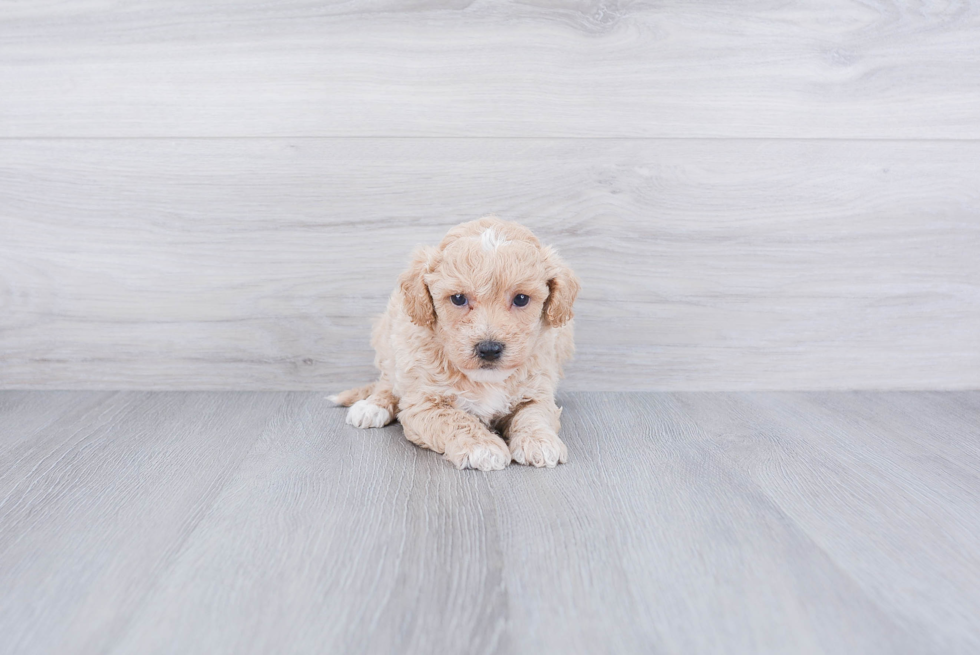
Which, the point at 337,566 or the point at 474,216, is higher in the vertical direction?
the point at 474,216

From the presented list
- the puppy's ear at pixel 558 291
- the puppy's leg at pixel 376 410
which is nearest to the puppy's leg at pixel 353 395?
the puppy's leg at pixel 376 410

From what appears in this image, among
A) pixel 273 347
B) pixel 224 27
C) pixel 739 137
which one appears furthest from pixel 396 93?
pixel 739 137

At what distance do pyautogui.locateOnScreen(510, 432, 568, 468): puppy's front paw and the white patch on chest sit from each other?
11 cm

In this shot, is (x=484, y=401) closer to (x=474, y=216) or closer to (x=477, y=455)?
(x=477, y=455)

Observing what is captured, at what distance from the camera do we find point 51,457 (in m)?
1.36

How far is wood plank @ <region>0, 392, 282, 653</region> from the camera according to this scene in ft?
2.77

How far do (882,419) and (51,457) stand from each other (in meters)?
1.94

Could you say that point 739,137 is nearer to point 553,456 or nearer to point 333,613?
point 553,456

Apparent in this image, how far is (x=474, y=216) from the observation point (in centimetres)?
177

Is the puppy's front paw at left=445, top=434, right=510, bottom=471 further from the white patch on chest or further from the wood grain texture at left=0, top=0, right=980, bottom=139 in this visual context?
the wood grain texture at left=0, top=0, right=980, bottom=139

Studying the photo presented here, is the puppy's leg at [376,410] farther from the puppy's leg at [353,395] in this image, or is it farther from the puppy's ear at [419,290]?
the puppy's ear at [419,290]

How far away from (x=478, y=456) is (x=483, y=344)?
0.22 meters

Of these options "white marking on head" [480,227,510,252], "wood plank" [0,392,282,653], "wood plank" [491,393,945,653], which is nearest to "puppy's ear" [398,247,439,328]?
"white marking on head" [480,227,510,252]

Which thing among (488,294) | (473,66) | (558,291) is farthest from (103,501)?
(473,66)
